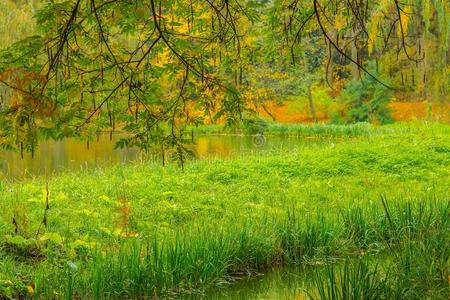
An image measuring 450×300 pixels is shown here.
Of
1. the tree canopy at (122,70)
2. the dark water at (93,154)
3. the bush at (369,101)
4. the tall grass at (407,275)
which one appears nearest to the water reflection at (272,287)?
the tall grass at (407,275)

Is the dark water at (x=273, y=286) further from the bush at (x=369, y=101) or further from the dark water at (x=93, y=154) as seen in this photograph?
the bush at (x=369, y=101)

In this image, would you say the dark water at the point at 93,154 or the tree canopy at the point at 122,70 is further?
the dark water at the point at 93,154

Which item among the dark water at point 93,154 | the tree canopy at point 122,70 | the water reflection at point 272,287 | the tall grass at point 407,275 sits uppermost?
the tree canopy at point 122,70

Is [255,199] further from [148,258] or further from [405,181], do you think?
[148,258]

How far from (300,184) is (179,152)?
20.2ft

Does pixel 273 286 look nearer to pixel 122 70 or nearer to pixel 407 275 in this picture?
pixel 407 275

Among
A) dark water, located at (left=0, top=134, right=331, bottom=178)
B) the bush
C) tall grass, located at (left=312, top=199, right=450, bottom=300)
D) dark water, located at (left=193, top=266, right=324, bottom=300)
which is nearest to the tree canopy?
tall grass, located at (left=312, top=199, right=450, bottom=300)

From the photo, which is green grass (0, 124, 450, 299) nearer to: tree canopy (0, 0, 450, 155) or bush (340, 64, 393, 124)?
tree canopy (0, 0, 450, 155)

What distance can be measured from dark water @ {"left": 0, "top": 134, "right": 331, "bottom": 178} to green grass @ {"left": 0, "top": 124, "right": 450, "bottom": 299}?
3295mm

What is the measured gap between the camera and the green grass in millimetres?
4348

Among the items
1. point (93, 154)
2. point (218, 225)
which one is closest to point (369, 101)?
point (93, 154)

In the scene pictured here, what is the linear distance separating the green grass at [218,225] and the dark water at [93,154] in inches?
130

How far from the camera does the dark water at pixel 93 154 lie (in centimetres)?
1392

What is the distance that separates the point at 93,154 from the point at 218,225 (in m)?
11.6
